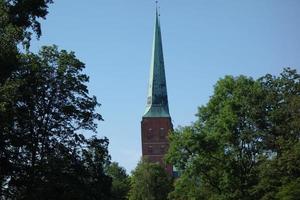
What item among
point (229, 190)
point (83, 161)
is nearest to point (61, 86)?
point (83, 161)

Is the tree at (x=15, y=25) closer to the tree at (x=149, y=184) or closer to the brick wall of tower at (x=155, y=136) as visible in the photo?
the tree at (x=149, y=184)

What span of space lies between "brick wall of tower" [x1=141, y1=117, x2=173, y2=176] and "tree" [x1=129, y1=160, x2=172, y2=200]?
39545 mm

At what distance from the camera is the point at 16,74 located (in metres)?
27.0

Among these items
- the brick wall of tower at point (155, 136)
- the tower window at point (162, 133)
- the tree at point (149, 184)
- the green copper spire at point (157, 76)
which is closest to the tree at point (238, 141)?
the tree at point (149, 184)

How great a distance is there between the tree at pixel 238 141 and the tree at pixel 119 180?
133 ft

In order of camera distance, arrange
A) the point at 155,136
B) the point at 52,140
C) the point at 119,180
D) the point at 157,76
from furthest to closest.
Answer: the point at 155,136 → the point at 157,76 → the point at 119,180 → the point at 52,140

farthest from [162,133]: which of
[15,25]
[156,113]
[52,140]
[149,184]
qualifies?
[15,25]

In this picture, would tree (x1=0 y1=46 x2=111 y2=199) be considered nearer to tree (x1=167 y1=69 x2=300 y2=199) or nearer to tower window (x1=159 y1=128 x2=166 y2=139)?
tree (x1=167 y1=69 x2=300 y2=199)

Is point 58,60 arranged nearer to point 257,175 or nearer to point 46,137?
point 46,137

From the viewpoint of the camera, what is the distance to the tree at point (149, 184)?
252 ft

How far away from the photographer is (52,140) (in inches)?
1252

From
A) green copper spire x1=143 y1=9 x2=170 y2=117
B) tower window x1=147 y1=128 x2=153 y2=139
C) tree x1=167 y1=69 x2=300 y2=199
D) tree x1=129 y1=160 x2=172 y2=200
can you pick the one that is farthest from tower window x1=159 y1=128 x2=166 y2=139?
tree x1=167 y1=69 x2=300 y2=199

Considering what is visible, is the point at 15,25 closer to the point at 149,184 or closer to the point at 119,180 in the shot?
the point at 149,184

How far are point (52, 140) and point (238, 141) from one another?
14896mm
